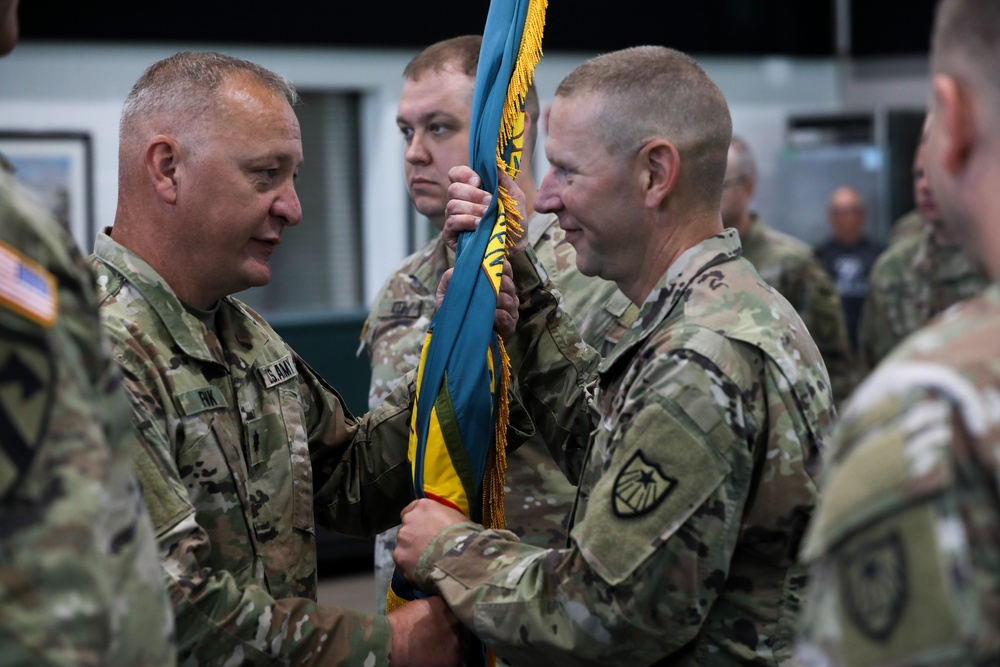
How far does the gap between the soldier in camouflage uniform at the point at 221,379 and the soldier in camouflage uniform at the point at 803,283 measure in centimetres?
333

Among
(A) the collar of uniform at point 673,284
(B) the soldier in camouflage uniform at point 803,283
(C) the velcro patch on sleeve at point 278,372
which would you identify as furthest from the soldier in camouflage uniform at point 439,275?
(B) the soldier in camouflage uniform at point 803,283

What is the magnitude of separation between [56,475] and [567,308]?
77.7 inches

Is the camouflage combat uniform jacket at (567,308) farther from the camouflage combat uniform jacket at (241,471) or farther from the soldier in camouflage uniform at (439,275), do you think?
the camouflage combat uniform jacket at (241,471)

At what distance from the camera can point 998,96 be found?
1.20 meters

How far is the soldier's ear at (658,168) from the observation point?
2057 mm

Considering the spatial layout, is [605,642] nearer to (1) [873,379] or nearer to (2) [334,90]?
(1) [873,379]

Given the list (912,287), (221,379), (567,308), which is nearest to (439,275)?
(567,308)

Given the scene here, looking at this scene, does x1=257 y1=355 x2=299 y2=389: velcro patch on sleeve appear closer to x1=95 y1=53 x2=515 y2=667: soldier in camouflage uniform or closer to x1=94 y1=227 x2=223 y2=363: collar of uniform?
x1=95 y1=53 x2=515 y2=667: soldier in camouflage uniform

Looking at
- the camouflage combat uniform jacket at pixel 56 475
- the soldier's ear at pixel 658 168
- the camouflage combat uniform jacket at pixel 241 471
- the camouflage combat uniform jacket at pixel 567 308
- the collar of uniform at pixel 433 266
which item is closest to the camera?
the camouflage combat uniform jacket at pixel 56 475

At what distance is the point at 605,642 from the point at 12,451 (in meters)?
0.94

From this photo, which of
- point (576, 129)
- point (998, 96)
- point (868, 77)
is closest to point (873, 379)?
point (998, 96)

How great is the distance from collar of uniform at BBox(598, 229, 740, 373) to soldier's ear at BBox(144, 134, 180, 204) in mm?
801

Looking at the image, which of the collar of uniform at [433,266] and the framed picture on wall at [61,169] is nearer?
the collar of uniform at [433,266]

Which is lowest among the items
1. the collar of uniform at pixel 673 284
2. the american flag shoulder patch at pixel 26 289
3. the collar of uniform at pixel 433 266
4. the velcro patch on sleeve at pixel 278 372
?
the velcro patch on sleeve at pixel 278 372
